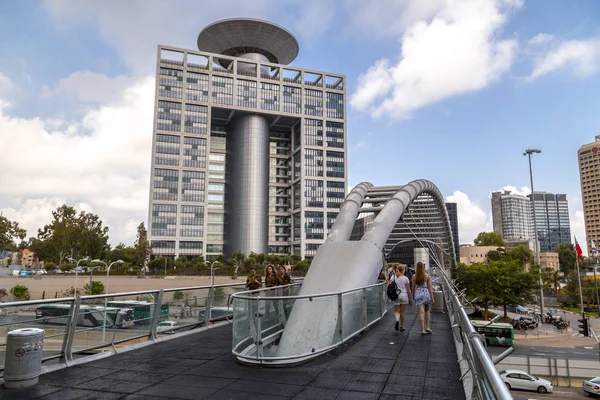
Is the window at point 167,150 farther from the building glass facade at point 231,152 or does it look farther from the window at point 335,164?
the window at point 335,164

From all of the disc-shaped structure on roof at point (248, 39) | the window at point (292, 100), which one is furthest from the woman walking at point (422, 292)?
the disc-shaped structure on roof at point (248, 39)

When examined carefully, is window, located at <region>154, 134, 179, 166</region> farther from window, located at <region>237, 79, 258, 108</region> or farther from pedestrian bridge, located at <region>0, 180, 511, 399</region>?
pedestrian bridge, located at <region>0, 180, 511, 399</region>

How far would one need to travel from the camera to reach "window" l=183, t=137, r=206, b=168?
305 ft

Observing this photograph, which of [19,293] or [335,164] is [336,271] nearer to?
[19,293]

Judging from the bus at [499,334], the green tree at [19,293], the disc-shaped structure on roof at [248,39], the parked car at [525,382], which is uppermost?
the disc-shaped structure on roof at [248,39]

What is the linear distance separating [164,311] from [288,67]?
99863 mm

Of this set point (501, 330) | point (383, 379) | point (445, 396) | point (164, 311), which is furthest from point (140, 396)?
point (501, 330)

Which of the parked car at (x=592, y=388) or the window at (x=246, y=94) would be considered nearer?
the parked car at (x=592, y=388)

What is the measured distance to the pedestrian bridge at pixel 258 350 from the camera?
579cm

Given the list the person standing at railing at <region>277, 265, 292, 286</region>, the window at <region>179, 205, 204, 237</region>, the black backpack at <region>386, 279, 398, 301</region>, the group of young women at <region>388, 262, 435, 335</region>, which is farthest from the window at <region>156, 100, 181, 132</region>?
the group of young women at <region>388, 262, 435, 335</region>

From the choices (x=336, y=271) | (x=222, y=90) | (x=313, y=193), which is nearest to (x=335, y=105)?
(x=313, y=193)

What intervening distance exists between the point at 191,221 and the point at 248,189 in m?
16.1

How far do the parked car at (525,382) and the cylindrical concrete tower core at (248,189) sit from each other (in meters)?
75.6

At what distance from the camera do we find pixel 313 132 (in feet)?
336
